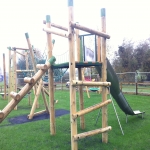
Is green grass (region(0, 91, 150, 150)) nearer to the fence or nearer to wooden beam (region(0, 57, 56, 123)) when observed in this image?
wooden beam (region(0, 57, 56, 123))

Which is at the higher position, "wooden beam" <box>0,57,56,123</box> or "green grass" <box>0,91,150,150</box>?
"wooden beam" <box>0,57,56,123</box>

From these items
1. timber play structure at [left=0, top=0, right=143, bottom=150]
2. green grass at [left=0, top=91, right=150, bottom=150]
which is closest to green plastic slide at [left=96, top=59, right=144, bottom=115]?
timber play structure at [left=0, top=0, right=143, bottom=150]

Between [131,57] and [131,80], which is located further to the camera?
[131,57]

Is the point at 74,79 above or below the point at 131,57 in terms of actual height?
below

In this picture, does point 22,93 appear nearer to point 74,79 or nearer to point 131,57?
point 74,79

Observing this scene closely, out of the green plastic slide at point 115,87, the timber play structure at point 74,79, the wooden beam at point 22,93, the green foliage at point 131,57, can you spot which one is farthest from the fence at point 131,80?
the wooden beam at point 22,93

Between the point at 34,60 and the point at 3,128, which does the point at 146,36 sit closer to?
the point at 34,60

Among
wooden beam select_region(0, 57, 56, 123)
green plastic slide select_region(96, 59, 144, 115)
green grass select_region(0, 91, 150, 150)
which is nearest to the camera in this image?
wooden beam select_region(0, 57, 56, 123)

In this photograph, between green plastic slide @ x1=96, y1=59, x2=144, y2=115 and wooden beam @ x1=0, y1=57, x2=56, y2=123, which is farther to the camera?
green plastic slide @ x1=96, y1=59, x2=144, y2=115

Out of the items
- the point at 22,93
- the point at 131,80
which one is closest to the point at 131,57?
the point at 131,80

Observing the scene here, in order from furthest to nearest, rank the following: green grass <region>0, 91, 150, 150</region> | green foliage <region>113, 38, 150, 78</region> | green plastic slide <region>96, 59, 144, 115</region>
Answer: green foliage <region>113, 38, 150, 78</region> < green plastic slide <region>96, 59, 144, 115</region> < green grass <region>0, 91, 150, 150</region>

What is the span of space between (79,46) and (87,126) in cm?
238

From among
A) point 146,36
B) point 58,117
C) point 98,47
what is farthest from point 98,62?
point 146,36

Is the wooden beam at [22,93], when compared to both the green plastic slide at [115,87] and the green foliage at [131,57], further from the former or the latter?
the green foliage at [131,57]
